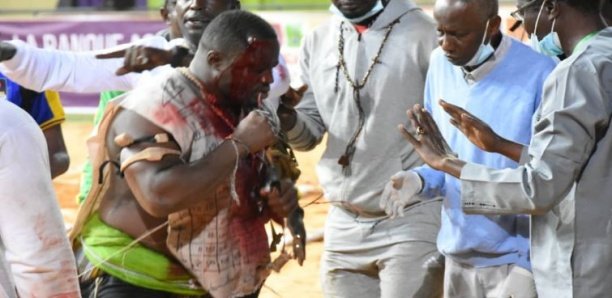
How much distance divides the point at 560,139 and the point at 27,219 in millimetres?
1712

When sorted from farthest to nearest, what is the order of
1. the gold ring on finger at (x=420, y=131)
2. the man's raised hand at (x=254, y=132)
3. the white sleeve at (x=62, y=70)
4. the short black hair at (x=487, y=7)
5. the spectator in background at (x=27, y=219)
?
the short black hair at (x=487, y=7) → the white sleeve at (x=62, y=70) → the gold ring on finger at (x=420, y=131) → the man's raised hand at (x=254, y=132) → the spectator in background at (x=27, y=219)

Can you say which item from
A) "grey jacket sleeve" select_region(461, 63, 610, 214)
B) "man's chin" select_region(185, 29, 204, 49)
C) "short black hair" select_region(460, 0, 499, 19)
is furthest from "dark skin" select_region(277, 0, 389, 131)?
"grey jacket sleeve" select_region(461, 63, 610, 214)

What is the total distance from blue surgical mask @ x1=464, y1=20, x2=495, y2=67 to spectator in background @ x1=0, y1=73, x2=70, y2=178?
87.1 inches

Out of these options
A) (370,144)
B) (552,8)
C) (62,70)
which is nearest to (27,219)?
(62,70)

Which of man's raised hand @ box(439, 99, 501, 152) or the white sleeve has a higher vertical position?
man's raised hand @ box(439, 99, 501, 152)

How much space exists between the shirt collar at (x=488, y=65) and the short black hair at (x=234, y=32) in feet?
3.27

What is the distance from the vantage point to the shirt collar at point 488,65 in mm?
5105

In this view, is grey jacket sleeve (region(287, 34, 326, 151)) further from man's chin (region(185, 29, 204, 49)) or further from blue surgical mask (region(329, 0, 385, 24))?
man's chin (region(185, 29, 204, 49))

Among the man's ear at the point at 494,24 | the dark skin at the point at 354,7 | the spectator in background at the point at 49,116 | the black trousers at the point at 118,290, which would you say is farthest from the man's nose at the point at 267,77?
the spectator in background at the point at 49,116

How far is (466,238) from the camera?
16.7ft

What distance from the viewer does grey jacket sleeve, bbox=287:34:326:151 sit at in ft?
19.6

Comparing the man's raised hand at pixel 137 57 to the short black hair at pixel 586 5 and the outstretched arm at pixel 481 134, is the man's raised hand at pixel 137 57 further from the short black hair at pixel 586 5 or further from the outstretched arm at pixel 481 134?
the short black hair at pixel 586 5

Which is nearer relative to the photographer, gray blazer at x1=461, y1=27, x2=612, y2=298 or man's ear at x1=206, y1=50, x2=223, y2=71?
gray blazer at x1=461, y1=27, x2=612, y2=298

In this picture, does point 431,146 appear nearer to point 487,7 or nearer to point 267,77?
point 267,77
